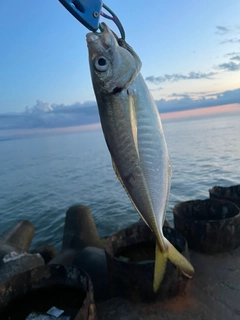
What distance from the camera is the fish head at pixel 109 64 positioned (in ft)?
6.51

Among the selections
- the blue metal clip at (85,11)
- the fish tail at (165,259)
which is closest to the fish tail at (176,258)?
the fish tail at (165,259)

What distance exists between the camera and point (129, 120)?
2018mm

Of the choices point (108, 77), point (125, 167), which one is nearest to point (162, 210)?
point (125, 167)

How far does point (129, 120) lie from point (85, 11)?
99cm

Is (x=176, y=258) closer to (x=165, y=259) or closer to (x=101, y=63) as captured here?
(x=165, y=259)

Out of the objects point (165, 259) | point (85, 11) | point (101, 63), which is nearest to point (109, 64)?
point (101, 63)

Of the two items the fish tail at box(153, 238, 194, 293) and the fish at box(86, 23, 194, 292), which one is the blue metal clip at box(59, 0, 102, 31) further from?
the fish tail at box(153, 238, 194, 293)

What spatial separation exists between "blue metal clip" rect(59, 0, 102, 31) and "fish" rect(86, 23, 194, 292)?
0.09 meters

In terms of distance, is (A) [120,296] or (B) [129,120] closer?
(B) [129,120]

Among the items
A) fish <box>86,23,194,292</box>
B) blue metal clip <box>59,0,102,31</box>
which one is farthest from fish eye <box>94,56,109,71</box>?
blue metal clip <box>59,0,102,31</box>

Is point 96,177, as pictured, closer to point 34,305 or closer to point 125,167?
point 34,305

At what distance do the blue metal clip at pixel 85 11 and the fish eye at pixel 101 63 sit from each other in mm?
370

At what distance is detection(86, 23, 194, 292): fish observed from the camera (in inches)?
78.7

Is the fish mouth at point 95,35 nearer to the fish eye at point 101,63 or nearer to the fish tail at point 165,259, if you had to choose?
the fish eye at point 101,63
